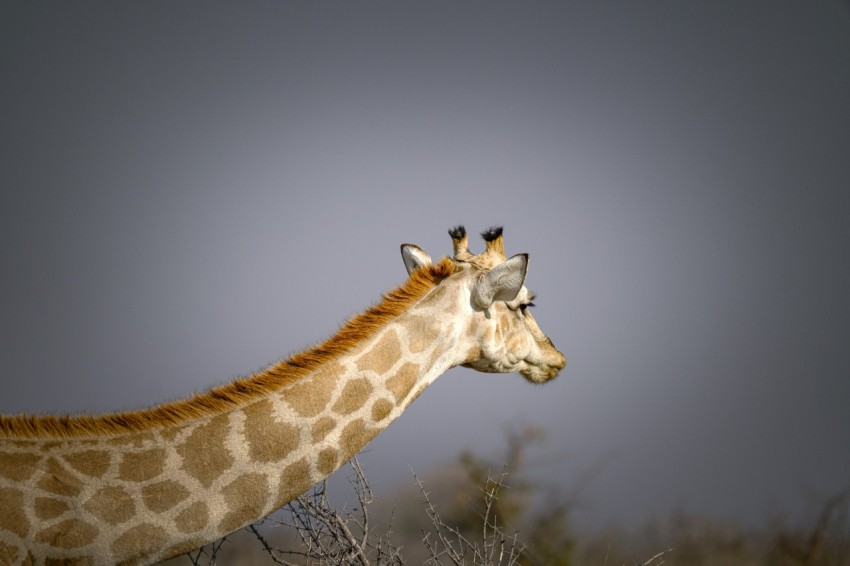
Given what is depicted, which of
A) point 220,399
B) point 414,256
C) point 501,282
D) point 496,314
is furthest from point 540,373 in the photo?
point 220,399

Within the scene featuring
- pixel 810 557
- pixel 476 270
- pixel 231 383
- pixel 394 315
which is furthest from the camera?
pixel 810 557

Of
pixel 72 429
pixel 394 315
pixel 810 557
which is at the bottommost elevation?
pixel 810 557

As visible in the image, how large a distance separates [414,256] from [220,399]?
1675 millimetres

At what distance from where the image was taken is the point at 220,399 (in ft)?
10.2

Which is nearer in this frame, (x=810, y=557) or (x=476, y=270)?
(x=476, y=270)

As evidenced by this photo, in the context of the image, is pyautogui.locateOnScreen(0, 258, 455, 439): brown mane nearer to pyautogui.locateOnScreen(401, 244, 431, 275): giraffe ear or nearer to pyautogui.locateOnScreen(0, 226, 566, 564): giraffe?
pyautogui.locateOnScreen(0, 226, 566, 564): giraffe

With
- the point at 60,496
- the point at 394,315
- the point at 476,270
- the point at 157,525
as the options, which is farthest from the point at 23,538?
the point at 476,270

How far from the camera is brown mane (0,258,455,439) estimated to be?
2.93 m

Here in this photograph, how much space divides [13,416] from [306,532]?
205cm

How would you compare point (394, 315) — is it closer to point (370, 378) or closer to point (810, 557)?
point (370, 378)

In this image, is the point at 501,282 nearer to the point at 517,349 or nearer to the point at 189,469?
the point at 517,349

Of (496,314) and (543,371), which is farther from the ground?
(496,314)

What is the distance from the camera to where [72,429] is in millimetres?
2941

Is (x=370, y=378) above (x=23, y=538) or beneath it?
above
